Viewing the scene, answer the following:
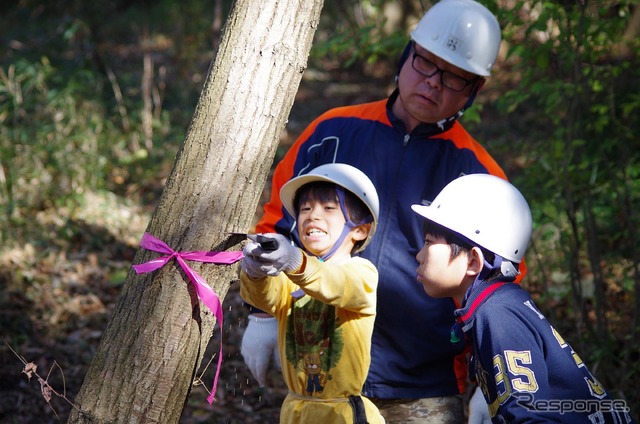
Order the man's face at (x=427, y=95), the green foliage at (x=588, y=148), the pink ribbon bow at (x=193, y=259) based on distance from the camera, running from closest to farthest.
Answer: the pink ribbon bow at (x=193, y=259) < the man's face at (x=427, y=95) < the green foliage at (x=588, y=148)

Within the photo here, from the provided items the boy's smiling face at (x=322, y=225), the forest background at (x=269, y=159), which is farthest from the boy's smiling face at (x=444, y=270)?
the forest background at (x=269, y=159)

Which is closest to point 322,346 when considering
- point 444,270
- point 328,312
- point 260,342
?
point 328,312

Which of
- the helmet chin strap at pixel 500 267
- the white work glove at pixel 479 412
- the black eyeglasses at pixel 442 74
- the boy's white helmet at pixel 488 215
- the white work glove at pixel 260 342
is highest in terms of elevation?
the black eyeglasses at pixel 442 74

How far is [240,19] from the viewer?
2.58 m

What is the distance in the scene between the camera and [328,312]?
2766 millimetres

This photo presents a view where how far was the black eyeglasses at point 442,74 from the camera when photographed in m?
3.16

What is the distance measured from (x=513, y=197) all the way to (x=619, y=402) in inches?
28.8

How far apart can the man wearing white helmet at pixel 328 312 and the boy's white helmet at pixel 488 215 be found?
0.97 ft

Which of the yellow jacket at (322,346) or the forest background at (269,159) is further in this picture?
the forest background at (269,159)

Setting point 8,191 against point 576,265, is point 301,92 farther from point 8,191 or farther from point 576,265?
point 576,265

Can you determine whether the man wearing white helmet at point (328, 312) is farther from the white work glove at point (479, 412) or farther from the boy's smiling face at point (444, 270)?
the white work glove at point (479, 412)

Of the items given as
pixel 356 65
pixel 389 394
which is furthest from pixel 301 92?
pixel 389 394

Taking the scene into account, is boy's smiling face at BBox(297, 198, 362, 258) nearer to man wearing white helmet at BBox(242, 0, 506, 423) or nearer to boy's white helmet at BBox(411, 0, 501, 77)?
man wearing white helmet at BBox(242, 0, 506, 423)

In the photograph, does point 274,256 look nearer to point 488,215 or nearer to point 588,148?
point 488,215
